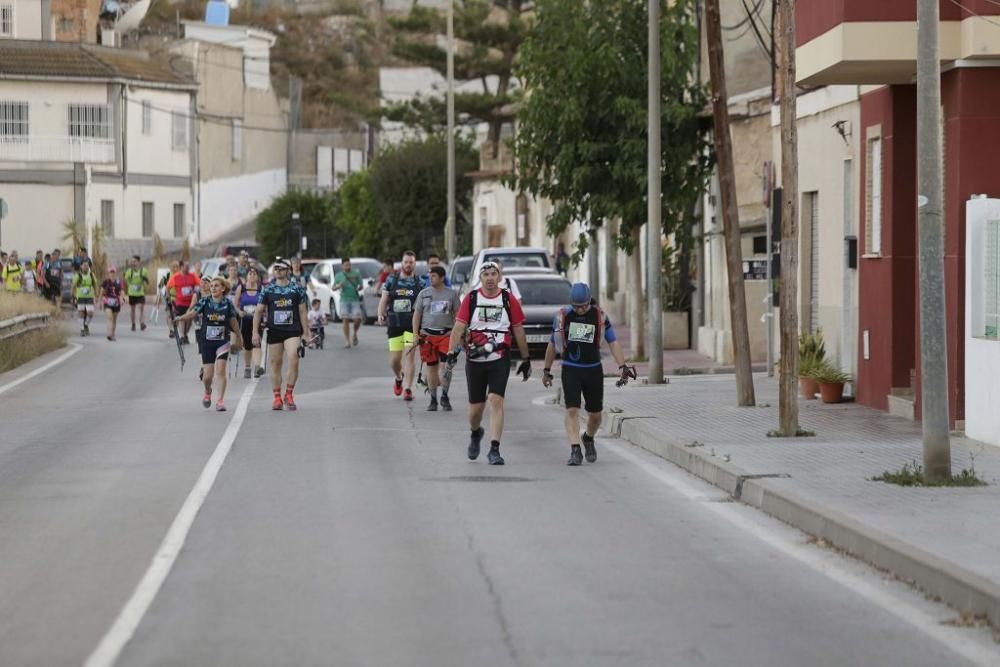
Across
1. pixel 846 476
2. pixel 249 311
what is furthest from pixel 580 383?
pixel 249 311

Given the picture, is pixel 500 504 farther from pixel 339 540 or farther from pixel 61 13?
pixel 61 13

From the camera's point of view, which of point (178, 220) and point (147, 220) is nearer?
point (147, 220)

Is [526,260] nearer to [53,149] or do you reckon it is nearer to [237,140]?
[53,149]

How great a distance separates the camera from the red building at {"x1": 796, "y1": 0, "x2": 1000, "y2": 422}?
18344mm

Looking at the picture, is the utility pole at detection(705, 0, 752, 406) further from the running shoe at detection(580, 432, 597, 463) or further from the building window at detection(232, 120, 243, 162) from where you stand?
the building window at detection(232, 120, 243, 162)

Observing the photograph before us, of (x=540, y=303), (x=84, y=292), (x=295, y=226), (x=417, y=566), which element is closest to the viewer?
(x=417, y=566)

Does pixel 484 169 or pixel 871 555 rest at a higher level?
pixel 484 169

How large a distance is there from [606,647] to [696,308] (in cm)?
2712

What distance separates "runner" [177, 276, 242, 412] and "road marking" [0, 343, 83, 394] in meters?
5.27

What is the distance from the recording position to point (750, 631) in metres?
8.86

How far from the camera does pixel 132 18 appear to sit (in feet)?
278

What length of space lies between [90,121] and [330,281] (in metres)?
25.8

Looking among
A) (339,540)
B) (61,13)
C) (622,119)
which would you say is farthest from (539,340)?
(61,13)

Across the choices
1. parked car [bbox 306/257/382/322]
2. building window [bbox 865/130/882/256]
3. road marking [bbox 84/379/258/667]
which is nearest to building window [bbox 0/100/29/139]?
parked car [bbox 306/257/382/322]
